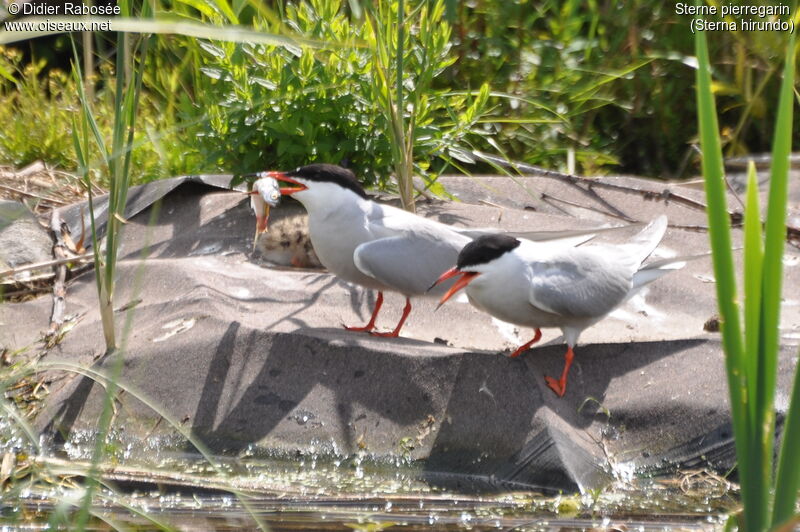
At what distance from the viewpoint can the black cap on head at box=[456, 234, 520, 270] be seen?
9.37 ft

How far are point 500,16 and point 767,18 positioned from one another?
1418 mm

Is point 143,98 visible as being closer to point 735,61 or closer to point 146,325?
point 146,325

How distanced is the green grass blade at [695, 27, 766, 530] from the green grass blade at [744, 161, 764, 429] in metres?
0.01

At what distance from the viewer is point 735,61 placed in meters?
5.43

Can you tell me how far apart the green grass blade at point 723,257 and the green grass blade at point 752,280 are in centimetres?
1

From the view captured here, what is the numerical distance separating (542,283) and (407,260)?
1.55 ft

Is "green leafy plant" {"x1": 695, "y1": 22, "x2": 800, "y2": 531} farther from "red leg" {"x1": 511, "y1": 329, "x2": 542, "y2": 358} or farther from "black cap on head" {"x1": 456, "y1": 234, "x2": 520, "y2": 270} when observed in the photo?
"red leg" {"x1": 511, "y1": 329, "x2": 542, "y2": 358}

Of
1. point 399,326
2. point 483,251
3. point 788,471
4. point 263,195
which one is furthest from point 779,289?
point 263,195

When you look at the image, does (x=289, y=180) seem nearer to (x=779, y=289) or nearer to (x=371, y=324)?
(x=371, y=324)

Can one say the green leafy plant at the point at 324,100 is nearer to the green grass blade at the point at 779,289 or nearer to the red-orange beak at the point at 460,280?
the red-orange beak at the point at 460,280

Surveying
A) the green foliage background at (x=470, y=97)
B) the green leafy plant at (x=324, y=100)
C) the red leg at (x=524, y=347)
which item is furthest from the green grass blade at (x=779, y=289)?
the green foliage background at (x=470, y=97)


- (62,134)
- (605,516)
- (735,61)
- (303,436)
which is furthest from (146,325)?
(735,61)

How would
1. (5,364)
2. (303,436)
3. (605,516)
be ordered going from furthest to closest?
(5,364)
(303,436)
(605,516)

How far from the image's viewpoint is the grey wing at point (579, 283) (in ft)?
9.46
